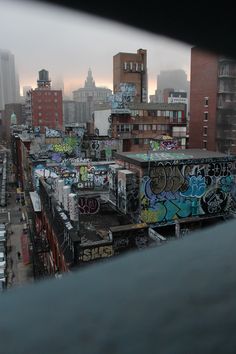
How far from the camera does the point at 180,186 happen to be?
12477 mm

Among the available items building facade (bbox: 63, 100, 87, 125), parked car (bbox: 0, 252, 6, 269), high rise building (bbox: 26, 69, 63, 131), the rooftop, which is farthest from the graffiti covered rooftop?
building facade (bbox: 63, 100, 87, 125)

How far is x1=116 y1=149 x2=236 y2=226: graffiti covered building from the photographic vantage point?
39.2 feet

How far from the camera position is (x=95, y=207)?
12289mm

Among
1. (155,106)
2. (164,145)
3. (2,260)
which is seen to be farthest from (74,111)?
(2,260)

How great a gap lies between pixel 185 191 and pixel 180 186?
0.32 meters

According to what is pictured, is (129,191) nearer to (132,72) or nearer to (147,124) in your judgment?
(147,124)

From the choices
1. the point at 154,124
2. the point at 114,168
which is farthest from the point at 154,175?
the point at 154,124

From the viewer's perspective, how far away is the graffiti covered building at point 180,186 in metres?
11.9

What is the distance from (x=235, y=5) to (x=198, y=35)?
0.71 ft

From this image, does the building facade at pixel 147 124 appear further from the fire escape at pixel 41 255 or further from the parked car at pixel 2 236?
the fire escape at pixel 41 255

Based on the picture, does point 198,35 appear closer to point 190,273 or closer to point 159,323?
point 190,273

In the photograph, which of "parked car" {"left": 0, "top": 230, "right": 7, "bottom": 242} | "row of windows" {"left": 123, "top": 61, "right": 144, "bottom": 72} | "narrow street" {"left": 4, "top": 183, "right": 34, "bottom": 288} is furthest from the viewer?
"row of windows" {"left": 123, "top": 61, "right": 144, "bottom": 72}

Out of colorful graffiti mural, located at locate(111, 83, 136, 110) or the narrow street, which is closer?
the narrow street

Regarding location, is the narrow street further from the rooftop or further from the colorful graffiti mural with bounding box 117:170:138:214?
the rooftop
